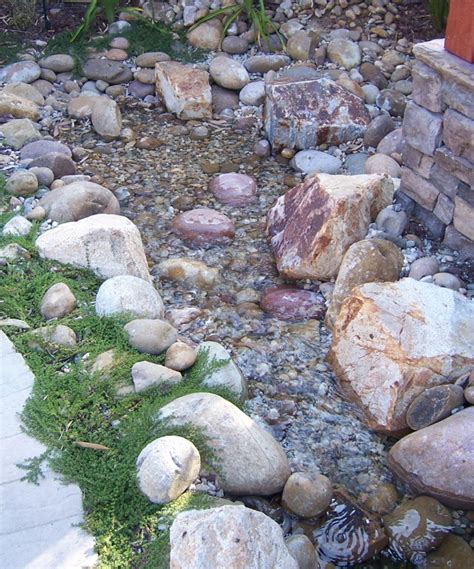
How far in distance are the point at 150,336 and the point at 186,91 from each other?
2.97 meters

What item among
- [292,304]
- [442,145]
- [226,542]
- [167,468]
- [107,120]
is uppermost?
[442,145]

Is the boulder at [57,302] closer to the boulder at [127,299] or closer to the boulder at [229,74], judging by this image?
the boulder at [127,299]

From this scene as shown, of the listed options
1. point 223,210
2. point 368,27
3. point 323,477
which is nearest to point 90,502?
point 323,477

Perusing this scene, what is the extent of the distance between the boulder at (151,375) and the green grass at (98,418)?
3cm

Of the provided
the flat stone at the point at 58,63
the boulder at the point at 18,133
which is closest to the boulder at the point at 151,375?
the boulder at the point at 18,133

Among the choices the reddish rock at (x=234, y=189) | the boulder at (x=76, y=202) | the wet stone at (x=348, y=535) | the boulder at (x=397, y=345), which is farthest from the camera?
the reddish rock at (x=234, y=189)

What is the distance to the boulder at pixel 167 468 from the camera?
2.61 m

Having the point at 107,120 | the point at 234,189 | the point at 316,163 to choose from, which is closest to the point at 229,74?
the point at 107,120

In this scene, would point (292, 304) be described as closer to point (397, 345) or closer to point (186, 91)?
point (397, 345)

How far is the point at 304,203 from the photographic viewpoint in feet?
14.0

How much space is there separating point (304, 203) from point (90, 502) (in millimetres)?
2191

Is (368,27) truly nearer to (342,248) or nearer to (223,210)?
(223,210)

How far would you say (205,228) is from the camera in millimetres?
4578

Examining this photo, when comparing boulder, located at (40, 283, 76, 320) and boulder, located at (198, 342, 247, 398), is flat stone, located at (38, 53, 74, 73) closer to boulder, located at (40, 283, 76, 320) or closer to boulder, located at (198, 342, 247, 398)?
boulder, located at (40, 283, 76, 320)
